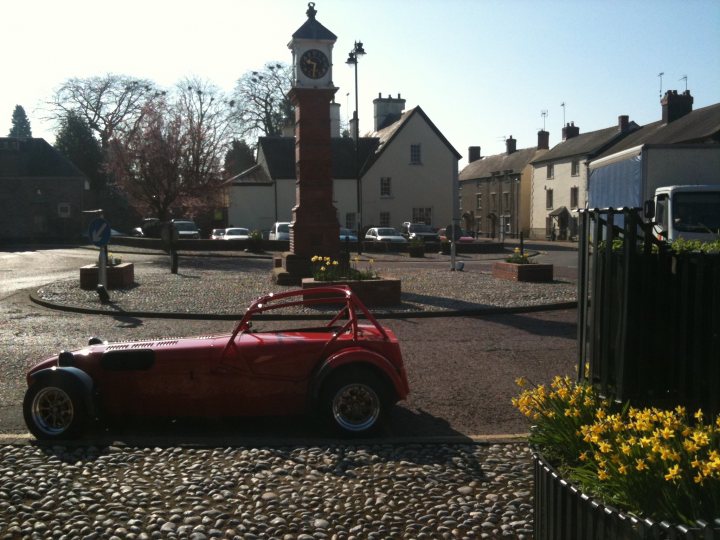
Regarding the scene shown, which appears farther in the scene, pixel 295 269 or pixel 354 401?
pixel 295 269

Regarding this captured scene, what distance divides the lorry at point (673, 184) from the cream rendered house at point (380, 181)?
36963 millimetres

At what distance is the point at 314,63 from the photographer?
65.9ft

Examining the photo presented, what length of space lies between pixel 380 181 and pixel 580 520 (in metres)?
55.3

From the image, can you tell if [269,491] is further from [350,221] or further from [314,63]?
[350,221]

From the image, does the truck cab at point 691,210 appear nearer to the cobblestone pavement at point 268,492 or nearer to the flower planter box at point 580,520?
the cobblestone pavement at point 268,492

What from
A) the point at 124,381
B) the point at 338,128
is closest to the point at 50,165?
the point at 338,128

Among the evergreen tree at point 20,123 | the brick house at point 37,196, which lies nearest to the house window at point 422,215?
the brick house at point 37,196

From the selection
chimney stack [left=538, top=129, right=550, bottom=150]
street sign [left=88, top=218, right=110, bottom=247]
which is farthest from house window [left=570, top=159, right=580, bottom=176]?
street sign [left=88, top=218, right=110, bottom=247]

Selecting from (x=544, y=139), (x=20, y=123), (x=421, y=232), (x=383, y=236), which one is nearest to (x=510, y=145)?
(x=544, y=139)

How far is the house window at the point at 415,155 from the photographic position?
2295 inches

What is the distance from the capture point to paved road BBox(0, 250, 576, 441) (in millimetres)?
6848

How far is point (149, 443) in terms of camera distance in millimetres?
6199

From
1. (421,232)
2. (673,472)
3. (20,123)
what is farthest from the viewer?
(20,123)

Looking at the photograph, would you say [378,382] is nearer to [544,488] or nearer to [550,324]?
[544,488]
